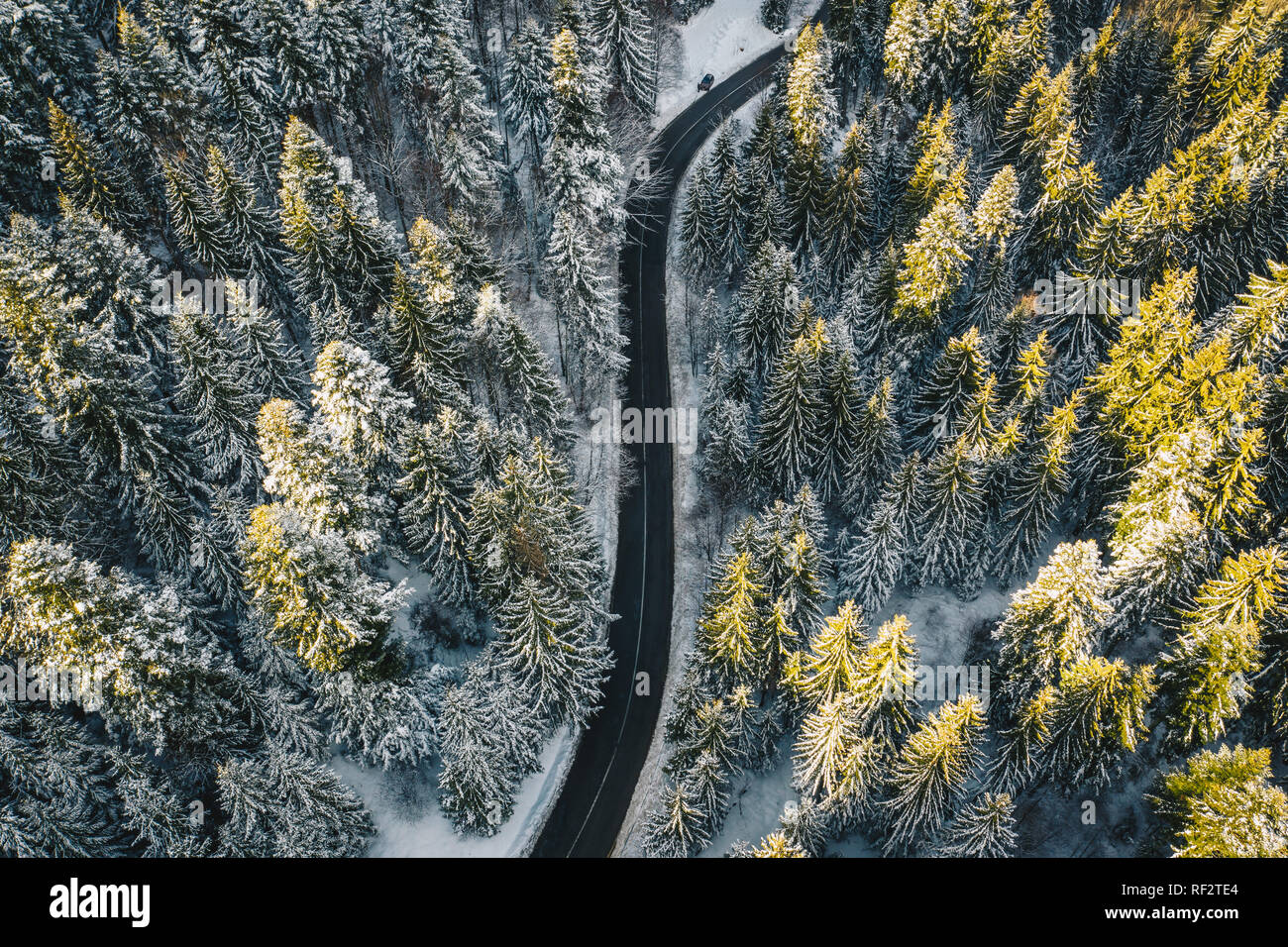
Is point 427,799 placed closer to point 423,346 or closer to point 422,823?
point 422,823

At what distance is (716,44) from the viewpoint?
263 ft

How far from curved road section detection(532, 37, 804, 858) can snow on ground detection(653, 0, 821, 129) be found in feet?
8.58

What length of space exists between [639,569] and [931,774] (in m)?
21.6

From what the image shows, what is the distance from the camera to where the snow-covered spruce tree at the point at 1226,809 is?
2941cm

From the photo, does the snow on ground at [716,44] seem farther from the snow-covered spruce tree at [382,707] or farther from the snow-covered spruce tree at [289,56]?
Result: the snow-covered spruce tree at [382,707]

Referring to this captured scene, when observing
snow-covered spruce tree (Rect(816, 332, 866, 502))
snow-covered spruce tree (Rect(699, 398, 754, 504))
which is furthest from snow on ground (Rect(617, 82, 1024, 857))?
snow-covered spruce tree (Rect(816, 332, 866, 502))

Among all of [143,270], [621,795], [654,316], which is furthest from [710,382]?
[143,270]

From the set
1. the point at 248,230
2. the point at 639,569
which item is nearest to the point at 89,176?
the point at 248,230

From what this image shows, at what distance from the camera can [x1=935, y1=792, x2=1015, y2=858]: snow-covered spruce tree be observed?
32.8 metres

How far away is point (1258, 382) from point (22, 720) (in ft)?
192

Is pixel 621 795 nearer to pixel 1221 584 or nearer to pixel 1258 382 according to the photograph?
pixel 1221 584

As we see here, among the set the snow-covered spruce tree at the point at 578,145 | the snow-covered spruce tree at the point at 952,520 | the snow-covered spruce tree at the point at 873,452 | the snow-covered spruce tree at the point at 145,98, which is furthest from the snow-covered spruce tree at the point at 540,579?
the snow-covered spruce tree at the point at 145,98

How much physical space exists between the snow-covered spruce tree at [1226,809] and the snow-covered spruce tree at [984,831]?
602 centimetres
